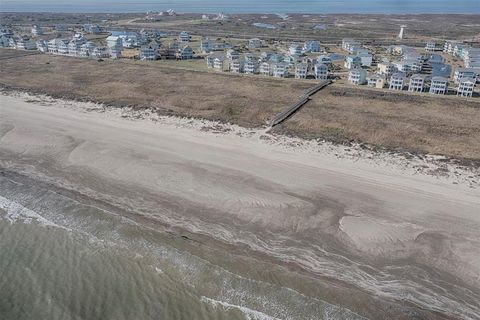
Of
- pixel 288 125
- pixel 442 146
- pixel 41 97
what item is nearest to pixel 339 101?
pixel 288 125

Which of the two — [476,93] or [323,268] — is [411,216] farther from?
[476,93]

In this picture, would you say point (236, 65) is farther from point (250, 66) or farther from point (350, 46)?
point (350, 46)

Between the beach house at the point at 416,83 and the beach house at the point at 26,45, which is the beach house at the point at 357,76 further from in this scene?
the beach house at the point at 26,45

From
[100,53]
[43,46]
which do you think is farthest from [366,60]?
[43,46]

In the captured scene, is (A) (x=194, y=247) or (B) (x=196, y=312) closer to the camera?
(B) (x=196, y=312)

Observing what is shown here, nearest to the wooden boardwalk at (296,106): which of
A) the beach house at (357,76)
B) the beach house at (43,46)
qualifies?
the beach house at (357,76)

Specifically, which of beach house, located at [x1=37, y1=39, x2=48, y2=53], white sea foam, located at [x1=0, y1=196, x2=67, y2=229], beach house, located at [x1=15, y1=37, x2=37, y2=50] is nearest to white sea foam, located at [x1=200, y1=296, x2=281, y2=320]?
white sea foam, located at [x1=0, y1=196, x2=67, y2=229]

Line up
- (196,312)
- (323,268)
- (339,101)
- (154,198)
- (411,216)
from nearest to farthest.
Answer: (196,312), (323,268), (411,216), (154,198), (339,101)
